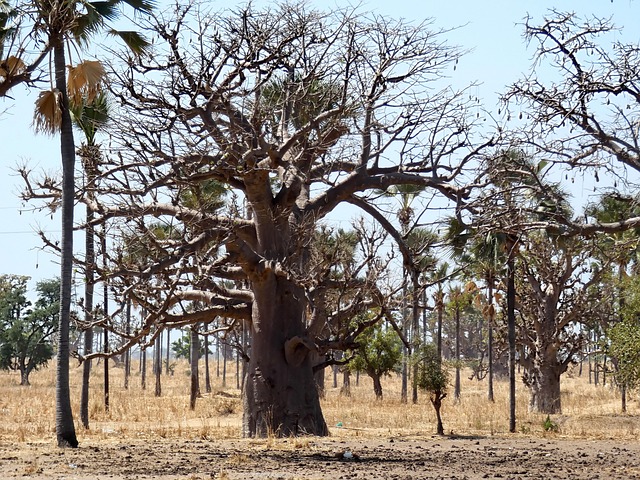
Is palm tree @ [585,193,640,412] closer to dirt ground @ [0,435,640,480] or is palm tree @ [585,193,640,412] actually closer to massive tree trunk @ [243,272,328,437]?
dirt ground @ [0,435,640,480]

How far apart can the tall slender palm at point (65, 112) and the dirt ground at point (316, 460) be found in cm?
97

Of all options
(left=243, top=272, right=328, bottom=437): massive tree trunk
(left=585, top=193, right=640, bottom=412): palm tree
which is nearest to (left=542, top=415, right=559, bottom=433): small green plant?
(left=585, top=193, right=640, bottom=412): palm tree

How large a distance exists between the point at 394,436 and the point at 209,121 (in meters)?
8.12

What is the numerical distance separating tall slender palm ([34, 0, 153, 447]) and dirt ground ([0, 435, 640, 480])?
0.97 m

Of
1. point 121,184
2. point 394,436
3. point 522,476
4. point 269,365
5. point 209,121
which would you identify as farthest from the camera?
point 394,436

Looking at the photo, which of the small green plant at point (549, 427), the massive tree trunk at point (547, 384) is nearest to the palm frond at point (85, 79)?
the small green plant at point (549, 427)

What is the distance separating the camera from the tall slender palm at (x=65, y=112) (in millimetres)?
13961

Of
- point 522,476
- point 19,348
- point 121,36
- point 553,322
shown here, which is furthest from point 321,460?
point 19,348

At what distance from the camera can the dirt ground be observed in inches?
420

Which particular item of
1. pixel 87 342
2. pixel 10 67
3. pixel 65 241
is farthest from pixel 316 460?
pixel 87 342

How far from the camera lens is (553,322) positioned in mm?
30953

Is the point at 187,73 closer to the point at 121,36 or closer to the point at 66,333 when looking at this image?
the point at 121,36

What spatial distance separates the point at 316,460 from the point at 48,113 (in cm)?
741

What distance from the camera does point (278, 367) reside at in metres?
16.8
